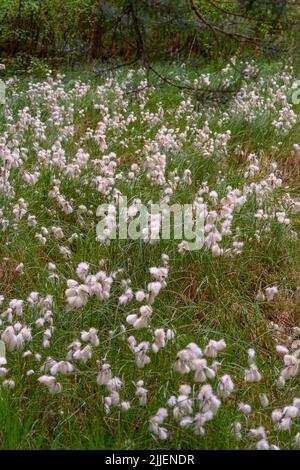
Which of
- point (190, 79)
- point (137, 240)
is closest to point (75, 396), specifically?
point (137, 240)

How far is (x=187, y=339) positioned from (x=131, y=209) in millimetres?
1088

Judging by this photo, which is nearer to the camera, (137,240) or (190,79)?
(137,240)

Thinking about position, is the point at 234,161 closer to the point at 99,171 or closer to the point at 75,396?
the point at 99,171

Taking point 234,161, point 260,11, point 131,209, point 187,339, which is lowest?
point 187,339

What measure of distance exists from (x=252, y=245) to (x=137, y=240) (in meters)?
0.93

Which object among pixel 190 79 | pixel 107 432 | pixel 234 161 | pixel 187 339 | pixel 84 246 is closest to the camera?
pixel 107 432

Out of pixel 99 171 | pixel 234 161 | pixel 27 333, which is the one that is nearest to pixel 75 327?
pixel 27 333

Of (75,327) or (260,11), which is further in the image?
(260,11)

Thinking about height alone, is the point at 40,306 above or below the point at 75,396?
above

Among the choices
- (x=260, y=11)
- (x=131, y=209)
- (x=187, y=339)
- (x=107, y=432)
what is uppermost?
(x=260, y=11)

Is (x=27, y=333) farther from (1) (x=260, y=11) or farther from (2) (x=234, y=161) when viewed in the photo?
(2) (x=234, y=161)

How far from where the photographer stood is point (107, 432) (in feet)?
8.39

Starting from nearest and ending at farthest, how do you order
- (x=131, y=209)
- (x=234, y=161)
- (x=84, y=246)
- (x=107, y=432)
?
1. (x=107, y=432)
2. (x=131, y=209)
3. (x=84, y=246)
4. (x=234, y=161)

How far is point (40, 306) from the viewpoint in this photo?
317 cm
